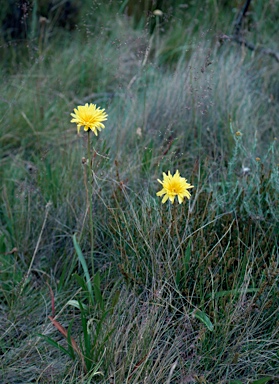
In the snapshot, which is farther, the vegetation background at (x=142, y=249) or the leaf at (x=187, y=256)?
the leaf at (x=187, y=256)

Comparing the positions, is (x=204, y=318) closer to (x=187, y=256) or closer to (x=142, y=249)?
(x=187, y=256)

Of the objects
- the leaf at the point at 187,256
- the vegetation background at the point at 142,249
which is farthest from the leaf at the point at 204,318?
the leaf at the point at 187,256

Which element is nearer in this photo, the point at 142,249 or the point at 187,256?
the point at 187,256

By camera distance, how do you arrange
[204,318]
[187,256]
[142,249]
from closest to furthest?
1. [204,318]
2. [187,256]
3. [142,249]

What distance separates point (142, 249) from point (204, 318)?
383mm

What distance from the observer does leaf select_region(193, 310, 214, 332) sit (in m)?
1.68

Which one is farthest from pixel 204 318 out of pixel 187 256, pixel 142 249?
pixel 142 249

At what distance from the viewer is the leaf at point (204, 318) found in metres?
1.68

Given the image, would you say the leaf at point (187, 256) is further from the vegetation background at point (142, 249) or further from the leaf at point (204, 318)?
→ the leaf at point (204, 318)

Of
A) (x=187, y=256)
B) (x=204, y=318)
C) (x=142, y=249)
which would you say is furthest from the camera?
(x=142, y=249)

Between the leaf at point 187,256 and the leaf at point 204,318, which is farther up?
the leaf at point 187,256

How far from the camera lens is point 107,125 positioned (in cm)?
302

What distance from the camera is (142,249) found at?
1982 mm

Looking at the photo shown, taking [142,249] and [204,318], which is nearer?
[204,318]
